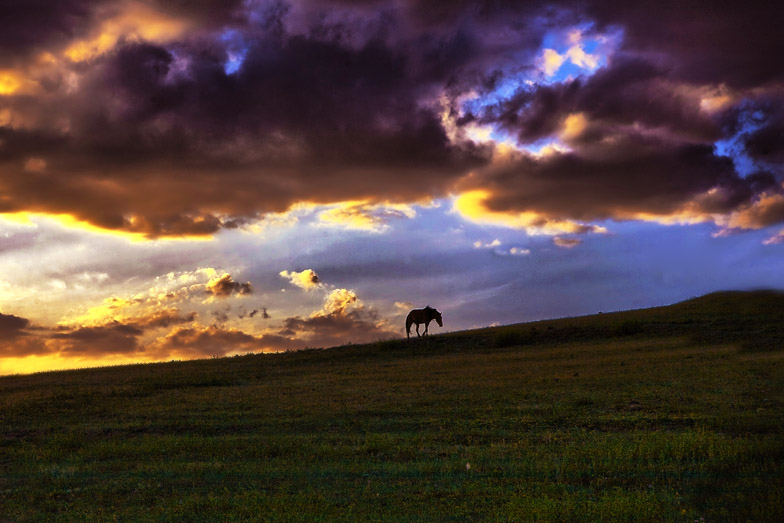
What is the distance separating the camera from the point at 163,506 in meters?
11.6

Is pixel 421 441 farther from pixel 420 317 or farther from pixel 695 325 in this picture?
pixel 420 317

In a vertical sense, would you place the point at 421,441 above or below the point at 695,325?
below

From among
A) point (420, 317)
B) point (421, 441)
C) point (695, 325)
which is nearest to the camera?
point (421, 441)

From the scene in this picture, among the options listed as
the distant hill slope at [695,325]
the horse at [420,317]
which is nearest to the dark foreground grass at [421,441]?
the distant hill slope at [695,325]

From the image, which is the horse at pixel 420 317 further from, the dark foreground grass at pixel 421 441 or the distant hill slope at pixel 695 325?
the dark foreground grass at pixel 421 441

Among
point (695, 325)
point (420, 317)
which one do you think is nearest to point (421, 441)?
point (695, 325)

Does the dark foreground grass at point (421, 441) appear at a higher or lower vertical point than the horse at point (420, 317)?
lower

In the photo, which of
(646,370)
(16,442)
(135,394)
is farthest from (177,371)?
(646,370)

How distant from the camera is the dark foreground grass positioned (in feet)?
36.4

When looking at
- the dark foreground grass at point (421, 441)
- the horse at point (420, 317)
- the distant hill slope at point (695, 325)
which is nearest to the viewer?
the dark foreground grass at point (421, 441)

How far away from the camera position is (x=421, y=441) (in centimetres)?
1630

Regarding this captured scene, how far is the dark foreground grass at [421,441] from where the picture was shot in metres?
11.1

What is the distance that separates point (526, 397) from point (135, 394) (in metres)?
17.4

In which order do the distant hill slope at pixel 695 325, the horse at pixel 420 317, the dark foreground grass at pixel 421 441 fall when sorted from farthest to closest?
the horse at pixel 420 317 → the distant hill slope at pixel 695 325 → the dark foreground grass at pixel 421 441
